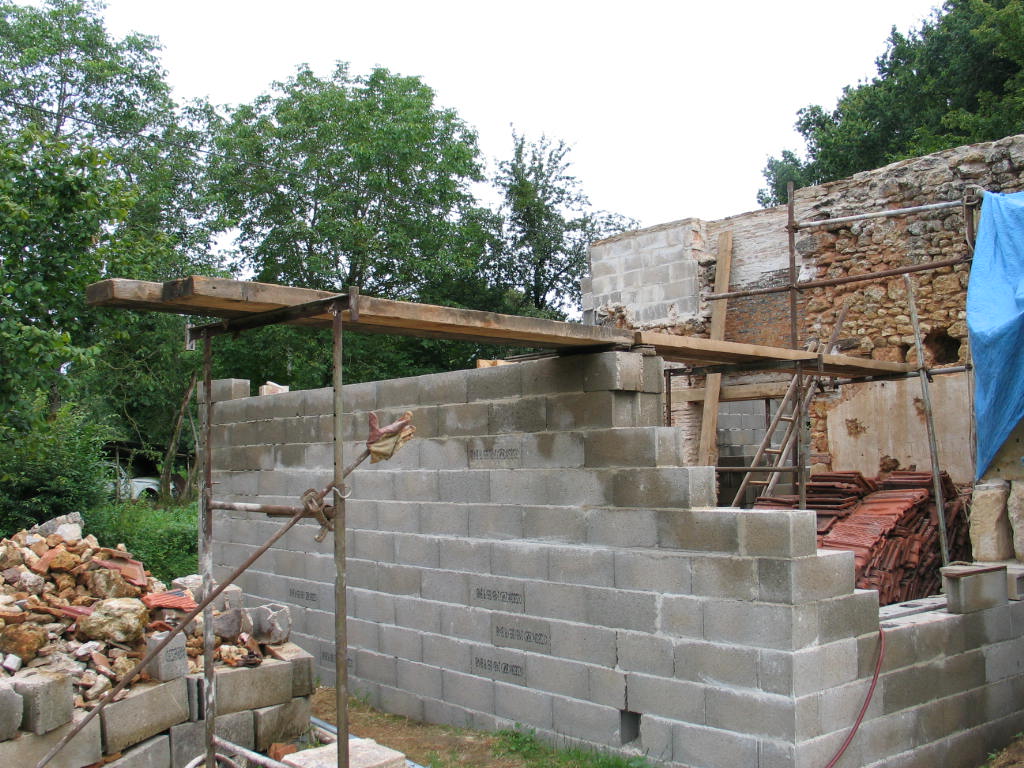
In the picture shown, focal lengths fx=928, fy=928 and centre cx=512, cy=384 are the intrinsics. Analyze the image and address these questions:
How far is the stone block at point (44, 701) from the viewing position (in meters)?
4.91

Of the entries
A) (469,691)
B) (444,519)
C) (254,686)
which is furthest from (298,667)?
(444,519)

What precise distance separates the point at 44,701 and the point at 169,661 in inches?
31.6

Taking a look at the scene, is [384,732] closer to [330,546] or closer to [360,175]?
[330,546]

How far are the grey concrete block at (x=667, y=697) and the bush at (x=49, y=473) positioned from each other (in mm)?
8915

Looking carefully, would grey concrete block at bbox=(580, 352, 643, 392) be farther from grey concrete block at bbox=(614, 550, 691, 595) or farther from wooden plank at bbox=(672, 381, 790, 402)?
wooden plank at bbox=(672, 381, 790, 402)

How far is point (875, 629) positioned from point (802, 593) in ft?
2.35

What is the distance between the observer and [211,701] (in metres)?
4.85

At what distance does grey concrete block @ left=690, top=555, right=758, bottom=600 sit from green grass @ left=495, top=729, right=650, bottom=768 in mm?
1142

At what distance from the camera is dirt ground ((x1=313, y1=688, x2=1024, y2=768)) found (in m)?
6.05

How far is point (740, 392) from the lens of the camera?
1195 centimetres

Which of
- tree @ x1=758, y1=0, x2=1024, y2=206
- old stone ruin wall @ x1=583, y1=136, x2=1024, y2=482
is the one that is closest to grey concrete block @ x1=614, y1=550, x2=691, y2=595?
old stone ruin wall @ x1=583, y1=136, x2=1024, y2=482

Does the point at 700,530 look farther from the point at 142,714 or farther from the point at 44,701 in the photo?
the point at 44,701

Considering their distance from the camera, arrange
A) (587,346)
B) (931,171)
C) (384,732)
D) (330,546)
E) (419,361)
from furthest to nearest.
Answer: (419,361) < (931,171) < (330,546) < (384,732) < (587,346)

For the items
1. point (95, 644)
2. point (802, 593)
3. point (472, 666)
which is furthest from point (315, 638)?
point (802, 593)
